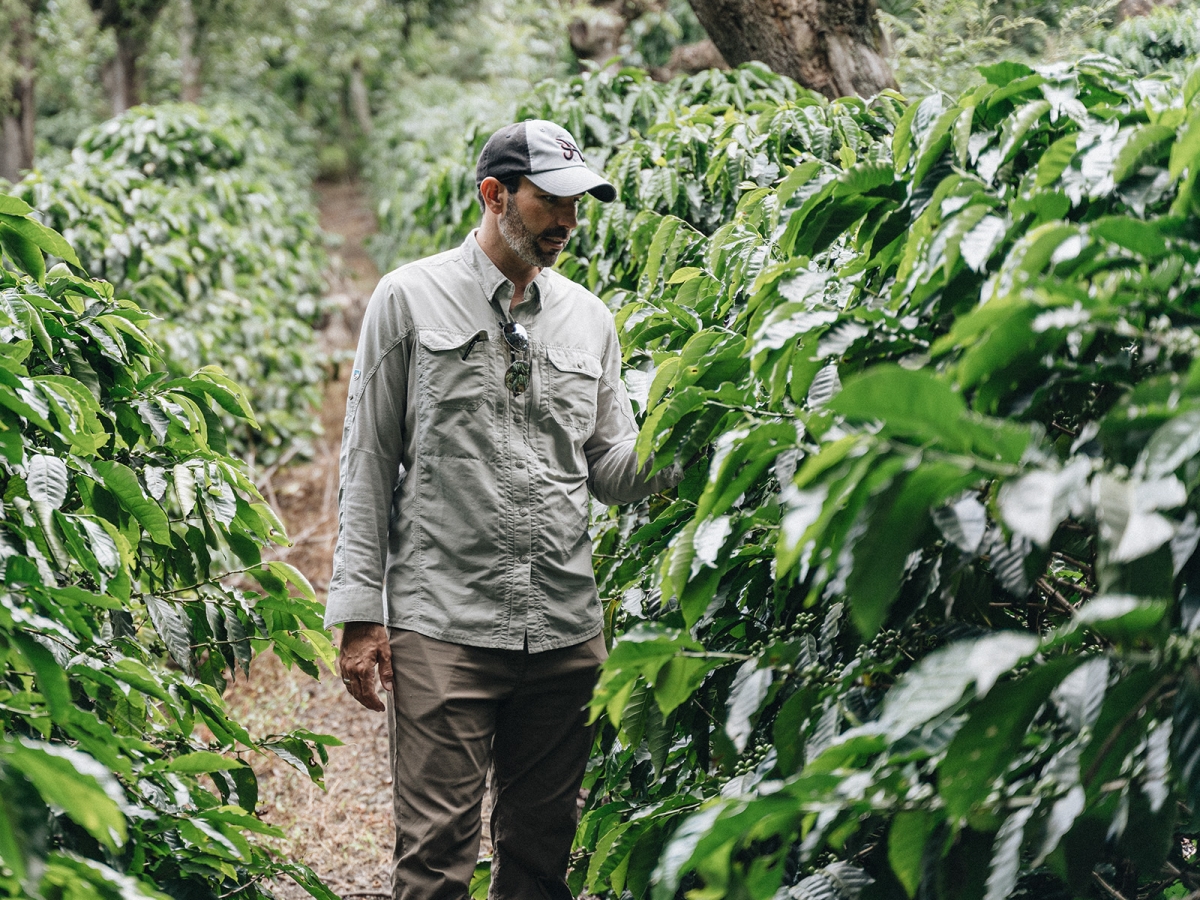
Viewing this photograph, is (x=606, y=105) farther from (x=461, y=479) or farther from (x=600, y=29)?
(x=600, y=29)

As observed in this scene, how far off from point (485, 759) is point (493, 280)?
3.63ft

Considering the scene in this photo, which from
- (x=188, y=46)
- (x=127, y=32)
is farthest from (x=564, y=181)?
(x=188, y=46)

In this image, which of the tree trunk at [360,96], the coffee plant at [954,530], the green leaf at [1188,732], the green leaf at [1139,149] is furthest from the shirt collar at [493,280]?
the tree trunk at [360,96]

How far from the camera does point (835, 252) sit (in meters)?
1.99

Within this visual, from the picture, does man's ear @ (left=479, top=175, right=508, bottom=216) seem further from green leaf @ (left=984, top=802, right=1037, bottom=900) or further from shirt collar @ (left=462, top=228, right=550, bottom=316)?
green leaf @ (left=984, top=802, right=1037, bottom=900)

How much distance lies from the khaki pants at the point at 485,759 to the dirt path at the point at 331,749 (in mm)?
405

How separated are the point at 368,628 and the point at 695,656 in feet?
3.70

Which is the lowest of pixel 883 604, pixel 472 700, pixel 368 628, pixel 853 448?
pixel 472 700

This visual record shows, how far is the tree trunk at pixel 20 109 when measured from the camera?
10.8m

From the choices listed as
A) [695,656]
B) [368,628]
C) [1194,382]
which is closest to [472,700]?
[368,628]

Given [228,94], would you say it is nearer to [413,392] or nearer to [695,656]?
[413,392]

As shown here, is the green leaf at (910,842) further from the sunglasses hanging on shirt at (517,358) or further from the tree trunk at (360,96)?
the tree trunk at (360,96)

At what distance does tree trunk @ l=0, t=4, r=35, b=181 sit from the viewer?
425 inches

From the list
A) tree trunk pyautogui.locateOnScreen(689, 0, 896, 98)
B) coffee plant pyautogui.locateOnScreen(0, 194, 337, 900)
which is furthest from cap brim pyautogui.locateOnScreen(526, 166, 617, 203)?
tree trunk pyautogui.locateOnScreen(689, 0, 896, 98)
